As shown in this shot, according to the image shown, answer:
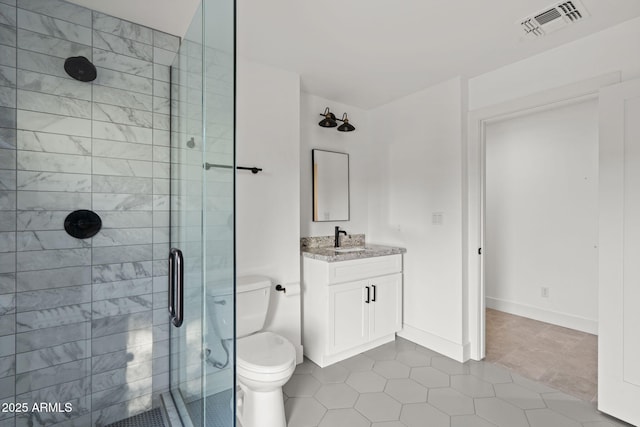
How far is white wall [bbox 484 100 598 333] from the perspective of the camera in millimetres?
3150

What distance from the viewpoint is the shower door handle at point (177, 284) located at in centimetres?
→ 146

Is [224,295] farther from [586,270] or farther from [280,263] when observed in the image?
[586,270]

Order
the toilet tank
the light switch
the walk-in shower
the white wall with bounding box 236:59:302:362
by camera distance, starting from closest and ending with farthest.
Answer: the walk-in shower < the toilet tank < the white wall with bounding box 236:59:302:362 < the light switch

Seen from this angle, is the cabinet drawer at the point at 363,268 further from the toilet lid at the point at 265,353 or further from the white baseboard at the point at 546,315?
the white baseboard at the point at 546,315

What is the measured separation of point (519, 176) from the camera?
364 cm

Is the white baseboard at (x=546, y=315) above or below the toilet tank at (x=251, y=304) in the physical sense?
below

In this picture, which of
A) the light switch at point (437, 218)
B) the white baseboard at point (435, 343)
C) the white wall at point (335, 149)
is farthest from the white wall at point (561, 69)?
the white wall at point (335, 149)

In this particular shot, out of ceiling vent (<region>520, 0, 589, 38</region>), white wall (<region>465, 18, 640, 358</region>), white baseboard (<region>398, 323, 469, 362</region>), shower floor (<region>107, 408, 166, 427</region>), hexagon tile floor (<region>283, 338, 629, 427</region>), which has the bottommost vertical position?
shower floor (<region>107, 408, 166, 427</region>)

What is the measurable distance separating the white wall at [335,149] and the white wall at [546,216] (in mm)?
1340

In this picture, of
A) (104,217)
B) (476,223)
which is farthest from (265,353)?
(476,223)

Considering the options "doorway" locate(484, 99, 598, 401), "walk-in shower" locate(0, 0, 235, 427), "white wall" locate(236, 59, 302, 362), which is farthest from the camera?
"doorway" locate(484, 99, 598, 401)

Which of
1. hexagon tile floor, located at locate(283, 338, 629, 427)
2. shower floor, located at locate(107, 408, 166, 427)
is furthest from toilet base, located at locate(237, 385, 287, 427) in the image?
shower floor, located at locate(107, 408, 166, 427)

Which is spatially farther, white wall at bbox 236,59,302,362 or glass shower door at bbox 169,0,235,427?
white wall at bbox 236,59,302,362

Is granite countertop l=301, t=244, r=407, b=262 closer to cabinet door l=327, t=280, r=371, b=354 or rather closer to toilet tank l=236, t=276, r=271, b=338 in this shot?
cabinet door l=327, t=280, r=371, b=354
